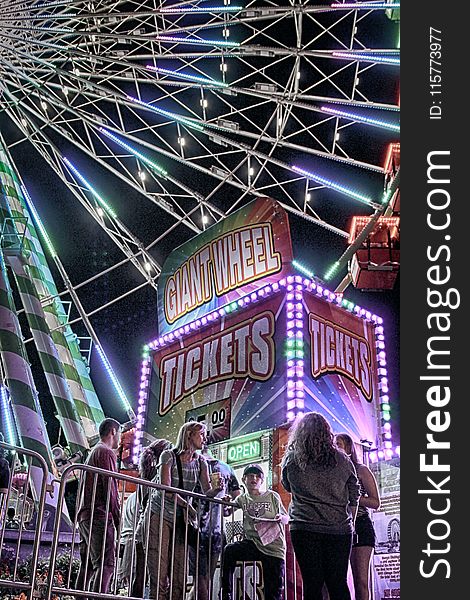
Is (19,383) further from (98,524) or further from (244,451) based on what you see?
(98,524)

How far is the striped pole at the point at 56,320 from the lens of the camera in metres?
17.5

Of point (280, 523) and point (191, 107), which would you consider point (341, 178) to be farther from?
point (280, 523)

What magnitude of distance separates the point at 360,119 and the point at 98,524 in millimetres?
10599

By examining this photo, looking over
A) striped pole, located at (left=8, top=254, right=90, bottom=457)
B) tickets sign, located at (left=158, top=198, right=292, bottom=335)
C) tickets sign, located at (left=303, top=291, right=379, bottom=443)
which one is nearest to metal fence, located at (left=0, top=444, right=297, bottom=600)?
tickets sign, located at (left=303, top=291, right=379, bottom=443)

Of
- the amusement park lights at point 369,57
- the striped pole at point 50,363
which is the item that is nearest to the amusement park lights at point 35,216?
the striped pole at point 50,363

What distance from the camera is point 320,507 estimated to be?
5.84 m

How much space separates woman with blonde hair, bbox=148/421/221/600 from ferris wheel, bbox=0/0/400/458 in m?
9.06

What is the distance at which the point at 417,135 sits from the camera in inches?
214

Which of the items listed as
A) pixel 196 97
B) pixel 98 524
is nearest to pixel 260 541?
pixel 98 524

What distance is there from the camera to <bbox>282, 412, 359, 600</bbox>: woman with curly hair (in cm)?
580

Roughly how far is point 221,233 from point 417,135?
20.9 feet

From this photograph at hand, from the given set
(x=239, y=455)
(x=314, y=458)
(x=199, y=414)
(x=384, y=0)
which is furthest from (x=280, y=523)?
(x=384, y=0)

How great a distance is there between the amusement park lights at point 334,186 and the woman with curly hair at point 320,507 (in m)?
10.0

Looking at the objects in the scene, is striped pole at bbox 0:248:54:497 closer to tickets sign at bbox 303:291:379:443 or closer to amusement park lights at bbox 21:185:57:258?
amusement park lights at bbox 21:185:57:258
